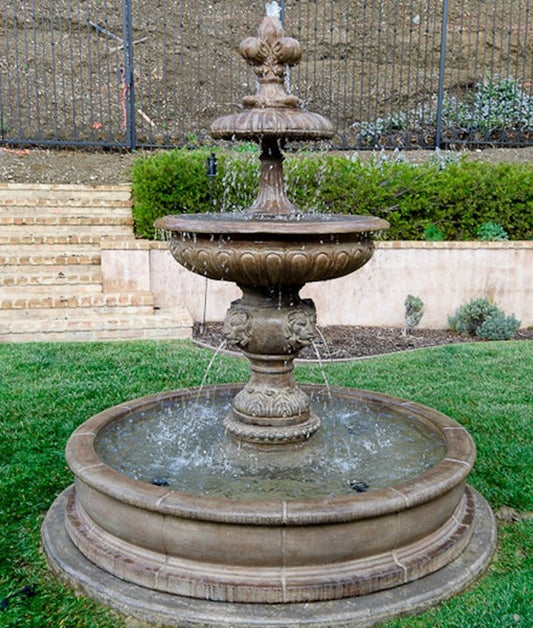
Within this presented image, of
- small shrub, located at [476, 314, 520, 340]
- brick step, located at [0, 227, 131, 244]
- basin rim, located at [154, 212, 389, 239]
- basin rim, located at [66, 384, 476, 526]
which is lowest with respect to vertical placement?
small shrub, located at [476, 314, 520, 340]

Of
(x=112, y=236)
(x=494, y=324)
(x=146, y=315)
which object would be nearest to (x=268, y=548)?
(x=146, y=315)

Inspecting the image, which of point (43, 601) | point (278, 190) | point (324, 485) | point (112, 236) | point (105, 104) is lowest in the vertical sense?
point (43, 601)

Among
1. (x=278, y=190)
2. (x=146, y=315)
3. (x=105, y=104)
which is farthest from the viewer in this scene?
(x=105, y=104)

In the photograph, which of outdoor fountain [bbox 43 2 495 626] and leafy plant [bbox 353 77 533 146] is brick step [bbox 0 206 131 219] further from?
outdoor fountain [bbox 43 2 495 626]

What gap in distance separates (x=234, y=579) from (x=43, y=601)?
34.8 inches

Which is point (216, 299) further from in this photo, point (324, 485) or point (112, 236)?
point (324, 485)

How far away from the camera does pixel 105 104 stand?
17953 millimetres

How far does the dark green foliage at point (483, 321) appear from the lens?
885 cm

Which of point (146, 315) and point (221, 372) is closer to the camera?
point (221, 372)

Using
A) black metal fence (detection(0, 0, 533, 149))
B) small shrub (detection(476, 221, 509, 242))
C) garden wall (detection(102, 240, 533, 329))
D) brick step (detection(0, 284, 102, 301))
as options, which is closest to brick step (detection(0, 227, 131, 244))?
brick step (detection(0, 284, 102, 301))

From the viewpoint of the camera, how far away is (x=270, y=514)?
3.27 metres

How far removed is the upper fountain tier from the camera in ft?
12.9

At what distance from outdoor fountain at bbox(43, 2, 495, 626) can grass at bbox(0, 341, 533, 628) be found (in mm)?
139

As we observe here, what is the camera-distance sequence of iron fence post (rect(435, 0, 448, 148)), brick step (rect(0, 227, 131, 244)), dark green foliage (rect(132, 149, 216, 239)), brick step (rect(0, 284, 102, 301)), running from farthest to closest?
iron fence post (rect(435, 0, 448, 148)) → brick step (rect(0, 227, 131, 244)) → dark green foliage (rect(132, 149, 216, 239)) → brick step (rect(0, 284, 102, 301))
